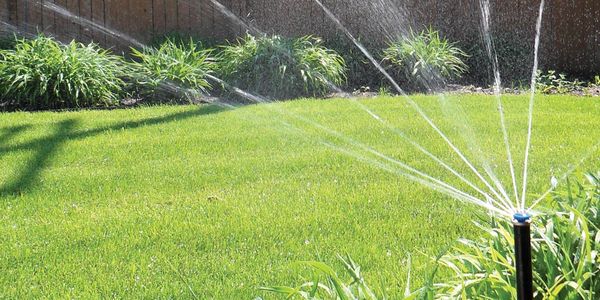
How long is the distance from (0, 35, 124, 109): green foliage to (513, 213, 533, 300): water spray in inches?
259

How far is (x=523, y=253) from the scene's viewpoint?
1.47 meters

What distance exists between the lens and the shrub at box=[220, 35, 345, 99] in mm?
8336

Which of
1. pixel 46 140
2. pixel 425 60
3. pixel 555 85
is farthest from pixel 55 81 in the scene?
pixel 555 85

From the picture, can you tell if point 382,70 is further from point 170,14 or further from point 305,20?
point 170,14

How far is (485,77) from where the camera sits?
9.52 meters

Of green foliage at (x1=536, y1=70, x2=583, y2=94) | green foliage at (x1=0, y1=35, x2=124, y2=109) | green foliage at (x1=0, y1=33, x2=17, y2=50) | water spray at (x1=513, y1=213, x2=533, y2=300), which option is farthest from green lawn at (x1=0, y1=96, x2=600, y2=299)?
green foliage at (x1=0, y1=33, x2=17, y2=50)

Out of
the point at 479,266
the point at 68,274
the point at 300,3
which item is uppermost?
the point at 300,3

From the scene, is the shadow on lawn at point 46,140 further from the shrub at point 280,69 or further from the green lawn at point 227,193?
the shrub at point 280,69

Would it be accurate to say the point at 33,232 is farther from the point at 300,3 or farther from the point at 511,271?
the point at 300,3

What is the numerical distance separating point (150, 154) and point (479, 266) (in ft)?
10.9

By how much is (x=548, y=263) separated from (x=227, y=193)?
7.66ft

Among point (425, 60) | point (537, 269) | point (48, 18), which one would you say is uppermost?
point (48, 18)

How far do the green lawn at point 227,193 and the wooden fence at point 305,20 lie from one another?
3.93m

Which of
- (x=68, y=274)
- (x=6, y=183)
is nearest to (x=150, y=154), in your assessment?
(x=6, y=183)
